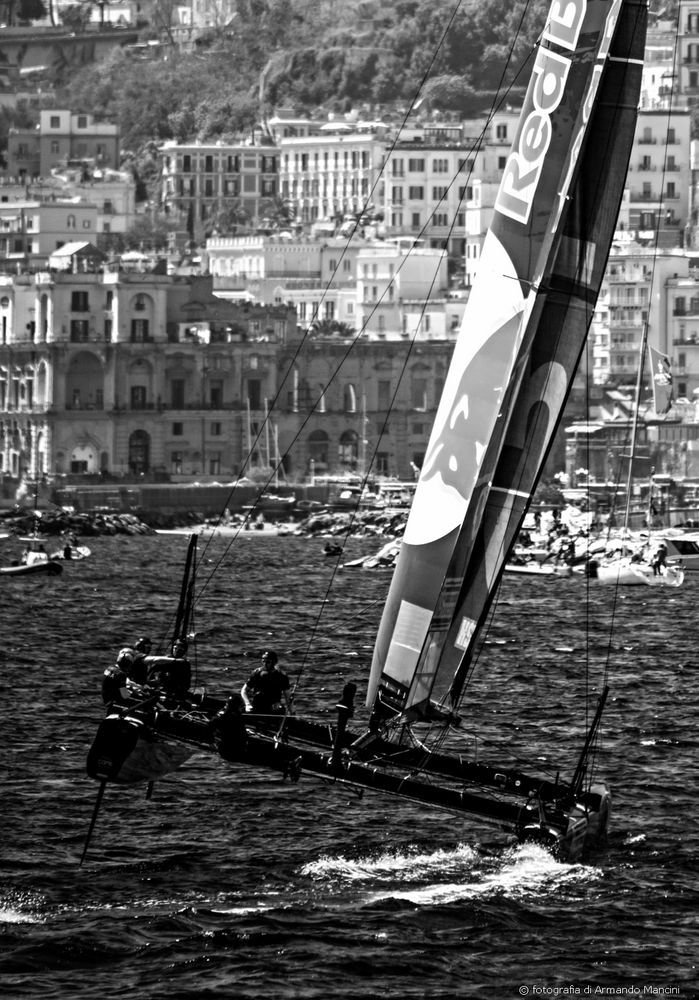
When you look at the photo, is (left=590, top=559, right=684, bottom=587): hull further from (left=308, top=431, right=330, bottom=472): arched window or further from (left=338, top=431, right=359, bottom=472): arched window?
(left=308, top=431, right=330, bottom=472): arched window

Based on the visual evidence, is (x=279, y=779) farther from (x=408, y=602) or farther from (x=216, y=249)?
(x=216, y=249)

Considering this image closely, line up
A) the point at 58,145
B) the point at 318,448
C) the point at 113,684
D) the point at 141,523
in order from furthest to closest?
the point at 58,145 → the point at 318,448 → the point at 141,523 → the point at 113,684

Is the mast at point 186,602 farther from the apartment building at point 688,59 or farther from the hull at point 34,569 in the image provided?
the apartment building at point 688,59

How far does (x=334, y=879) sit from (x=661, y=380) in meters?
85.2

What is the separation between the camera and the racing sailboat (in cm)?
2581

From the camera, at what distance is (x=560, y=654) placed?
52.4 meters

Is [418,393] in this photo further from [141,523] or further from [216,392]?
[141,523]

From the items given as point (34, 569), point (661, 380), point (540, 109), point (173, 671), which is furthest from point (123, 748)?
point (661, 380)

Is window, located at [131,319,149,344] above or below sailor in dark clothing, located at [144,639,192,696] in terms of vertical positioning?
below

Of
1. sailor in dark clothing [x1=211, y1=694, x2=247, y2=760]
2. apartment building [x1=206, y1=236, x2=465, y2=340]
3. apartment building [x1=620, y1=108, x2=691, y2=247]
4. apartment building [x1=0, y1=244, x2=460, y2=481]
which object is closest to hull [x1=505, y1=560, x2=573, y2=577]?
apartment building [x1=0, y1=244, x2=460, y2=481]

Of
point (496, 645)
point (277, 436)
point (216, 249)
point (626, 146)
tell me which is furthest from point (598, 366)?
point (626, 146)

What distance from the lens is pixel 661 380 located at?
110625mm

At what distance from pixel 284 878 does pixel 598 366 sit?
4720 inches

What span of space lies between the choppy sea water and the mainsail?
1943 millimetres
